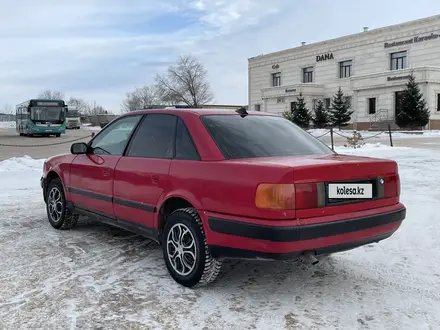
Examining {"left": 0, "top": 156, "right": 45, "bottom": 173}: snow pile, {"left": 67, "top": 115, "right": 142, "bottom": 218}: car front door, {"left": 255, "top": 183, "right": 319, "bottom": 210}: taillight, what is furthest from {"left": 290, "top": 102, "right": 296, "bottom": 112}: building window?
{"left": 255, "top": 183, "right": 319, "bottom": 210}: taillight

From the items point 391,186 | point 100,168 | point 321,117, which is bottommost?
point 391,186

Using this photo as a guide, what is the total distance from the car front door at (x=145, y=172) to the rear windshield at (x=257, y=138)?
0.47 metres

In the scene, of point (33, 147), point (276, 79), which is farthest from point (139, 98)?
point (33, 147)

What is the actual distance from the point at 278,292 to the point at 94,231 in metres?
2.98

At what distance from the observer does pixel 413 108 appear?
126ft

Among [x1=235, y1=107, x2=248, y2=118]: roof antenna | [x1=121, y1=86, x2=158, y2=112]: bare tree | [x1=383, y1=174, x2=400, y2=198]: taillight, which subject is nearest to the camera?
[x1=383, y1=174, x2=400, y2=198]: taillight

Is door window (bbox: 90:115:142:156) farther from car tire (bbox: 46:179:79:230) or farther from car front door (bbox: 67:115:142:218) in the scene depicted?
car tire (bbox: 46:179:79:230)

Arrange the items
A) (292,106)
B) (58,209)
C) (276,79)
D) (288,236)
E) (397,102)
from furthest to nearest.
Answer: (276,79) → (292,106) → (397,102) → (58,209) → (288,236)

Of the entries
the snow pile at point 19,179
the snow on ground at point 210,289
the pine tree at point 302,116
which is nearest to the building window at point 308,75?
the pine tree at point 302,116

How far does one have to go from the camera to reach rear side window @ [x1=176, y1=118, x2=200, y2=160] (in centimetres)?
380

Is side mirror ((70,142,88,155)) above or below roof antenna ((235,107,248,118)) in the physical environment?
below

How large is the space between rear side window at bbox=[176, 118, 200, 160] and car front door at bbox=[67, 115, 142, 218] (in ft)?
2.69

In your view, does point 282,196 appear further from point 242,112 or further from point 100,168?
point 100,168

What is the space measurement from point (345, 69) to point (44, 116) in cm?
3366
